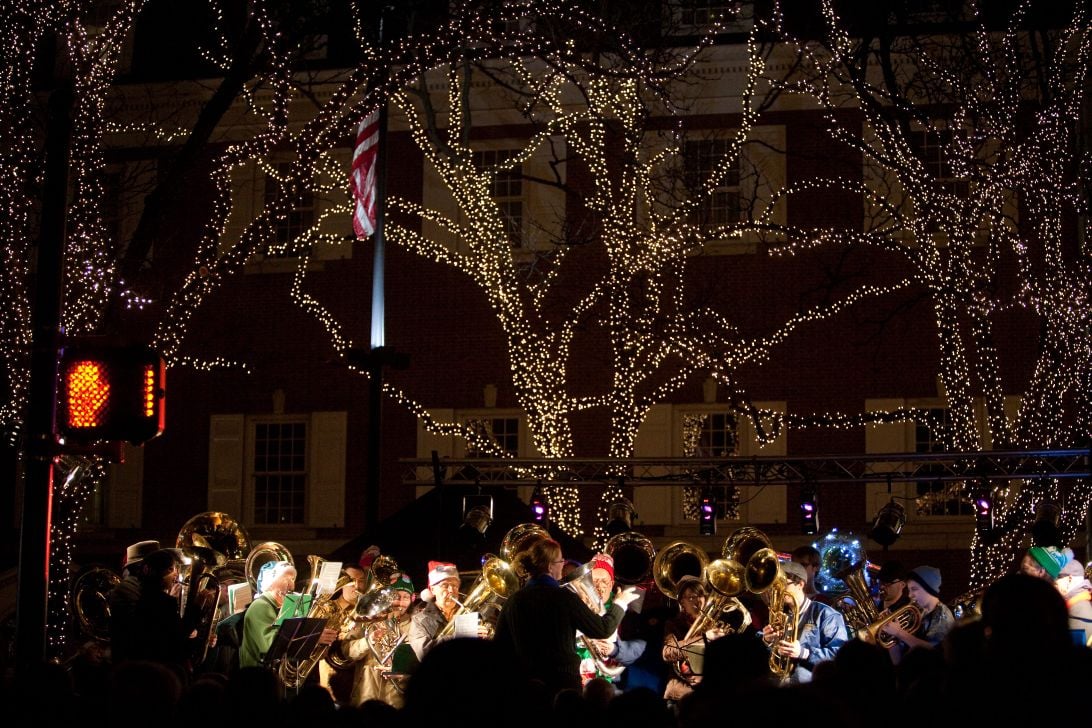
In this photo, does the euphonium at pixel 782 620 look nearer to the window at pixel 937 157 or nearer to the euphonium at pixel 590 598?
the euphonium at pixel 590 598

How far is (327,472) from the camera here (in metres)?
23.1

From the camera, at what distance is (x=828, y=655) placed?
1127cm

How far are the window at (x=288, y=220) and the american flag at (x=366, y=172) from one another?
203 inches

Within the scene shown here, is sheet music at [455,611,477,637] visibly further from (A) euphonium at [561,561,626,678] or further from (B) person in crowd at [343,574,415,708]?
(B) person in crowd at [343,574,415,708]

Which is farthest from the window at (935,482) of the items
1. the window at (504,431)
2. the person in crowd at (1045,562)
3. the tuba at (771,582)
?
the person in crowd at (1045,562)

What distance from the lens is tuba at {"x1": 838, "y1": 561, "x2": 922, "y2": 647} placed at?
11844mm

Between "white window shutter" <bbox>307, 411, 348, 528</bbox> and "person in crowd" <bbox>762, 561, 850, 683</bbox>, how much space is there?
484 inches

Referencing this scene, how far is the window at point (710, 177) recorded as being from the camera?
2167 centimetres

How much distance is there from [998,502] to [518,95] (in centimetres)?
959

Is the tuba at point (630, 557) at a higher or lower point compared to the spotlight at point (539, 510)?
lower

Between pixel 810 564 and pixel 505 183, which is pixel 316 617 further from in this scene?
pixel 505 183

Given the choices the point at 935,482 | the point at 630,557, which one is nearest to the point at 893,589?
the point at 630,557

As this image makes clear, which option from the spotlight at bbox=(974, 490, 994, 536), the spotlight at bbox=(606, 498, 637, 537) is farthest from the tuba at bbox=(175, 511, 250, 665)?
the spotlight at bbox=(974, 490, 994, 536)

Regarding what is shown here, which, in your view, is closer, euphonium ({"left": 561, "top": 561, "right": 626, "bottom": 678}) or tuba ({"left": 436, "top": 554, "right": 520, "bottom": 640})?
euphonium ({"left": 561, "top": 561, "right": 626, "bottom": 678})
